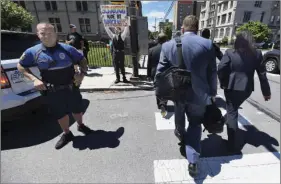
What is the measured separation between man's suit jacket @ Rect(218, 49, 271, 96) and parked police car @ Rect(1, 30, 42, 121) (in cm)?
316

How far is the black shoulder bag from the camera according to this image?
184cm

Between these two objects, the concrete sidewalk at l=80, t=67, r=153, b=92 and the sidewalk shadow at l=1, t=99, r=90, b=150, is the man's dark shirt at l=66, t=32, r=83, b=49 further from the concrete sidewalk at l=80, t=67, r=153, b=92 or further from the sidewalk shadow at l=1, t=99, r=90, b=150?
Result: the sidewalk shadow at l=1, t=99, r=90, b=150

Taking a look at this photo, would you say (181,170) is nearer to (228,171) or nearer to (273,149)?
(228,171)

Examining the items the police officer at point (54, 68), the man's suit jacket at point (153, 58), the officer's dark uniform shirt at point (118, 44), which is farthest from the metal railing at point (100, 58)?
the police officer at point (54, 68)

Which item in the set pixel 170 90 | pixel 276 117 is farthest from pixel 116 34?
pixel 276 117

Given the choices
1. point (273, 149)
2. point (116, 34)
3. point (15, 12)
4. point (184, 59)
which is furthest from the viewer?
point (15, 12)

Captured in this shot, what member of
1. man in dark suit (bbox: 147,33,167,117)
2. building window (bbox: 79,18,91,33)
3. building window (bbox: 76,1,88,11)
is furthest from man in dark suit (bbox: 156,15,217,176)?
building window (bbox: 76,1,88,11)

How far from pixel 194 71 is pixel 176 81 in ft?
0.72

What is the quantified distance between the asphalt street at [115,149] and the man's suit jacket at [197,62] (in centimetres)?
108

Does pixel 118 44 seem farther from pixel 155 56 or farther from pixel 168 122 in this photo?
pixel 168 122

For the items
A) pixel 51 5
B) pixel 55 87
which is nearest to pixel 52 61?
pixel 55 87

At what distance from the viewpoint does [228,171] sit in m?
2.19

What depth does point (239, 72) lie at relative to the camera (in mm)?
2283

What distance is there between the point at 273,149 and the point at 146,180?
2066 mm
